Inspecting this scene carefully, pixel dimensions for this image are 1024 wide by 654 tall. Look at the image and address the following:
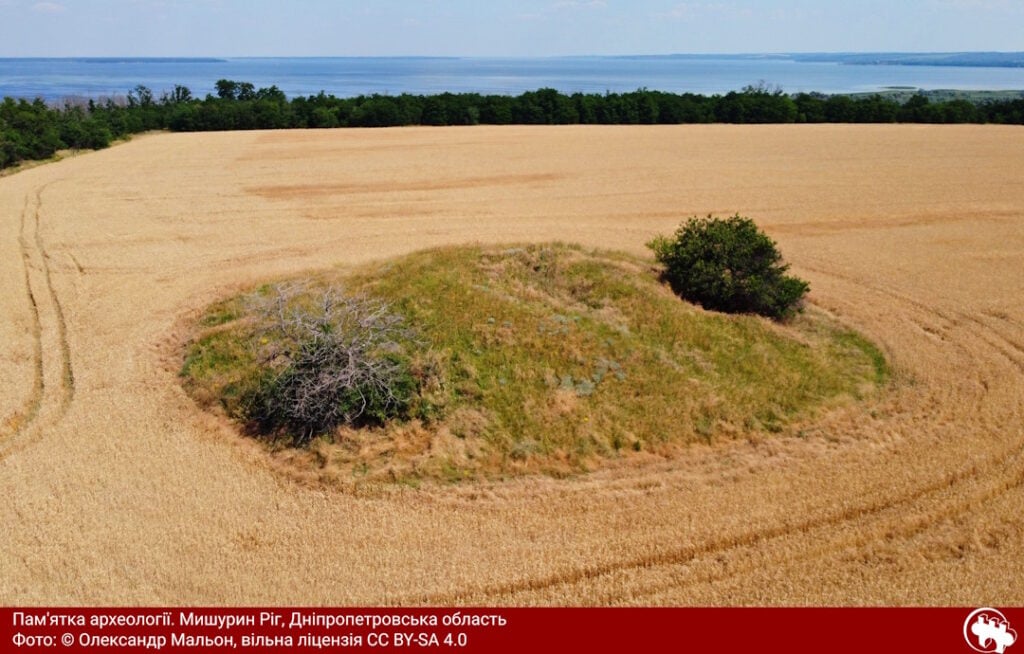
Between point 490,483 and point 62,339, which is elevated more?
point 62,339

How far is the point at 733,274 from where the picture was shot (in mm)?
22766

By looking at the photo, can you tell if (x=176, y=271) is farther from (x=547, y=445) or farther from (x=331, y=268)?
(x=547, y=445)

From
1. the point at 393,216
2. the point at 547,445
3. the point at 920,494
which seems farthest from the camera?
the point at 393,216

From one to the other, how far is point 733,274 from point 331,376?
13962 mm

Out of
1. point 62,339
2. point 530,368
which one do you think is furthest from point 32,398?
point 530,368

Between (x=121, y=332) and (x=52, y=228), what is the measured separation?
61.4ft

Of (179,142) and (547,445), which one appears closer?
(547,445)

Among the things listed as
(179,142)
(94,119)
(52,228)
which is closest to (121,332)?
(52,228)

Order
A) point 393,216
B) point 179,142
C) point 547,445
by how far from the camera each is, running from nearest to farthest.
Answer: point 547,445, point 393,216, point 179,142
